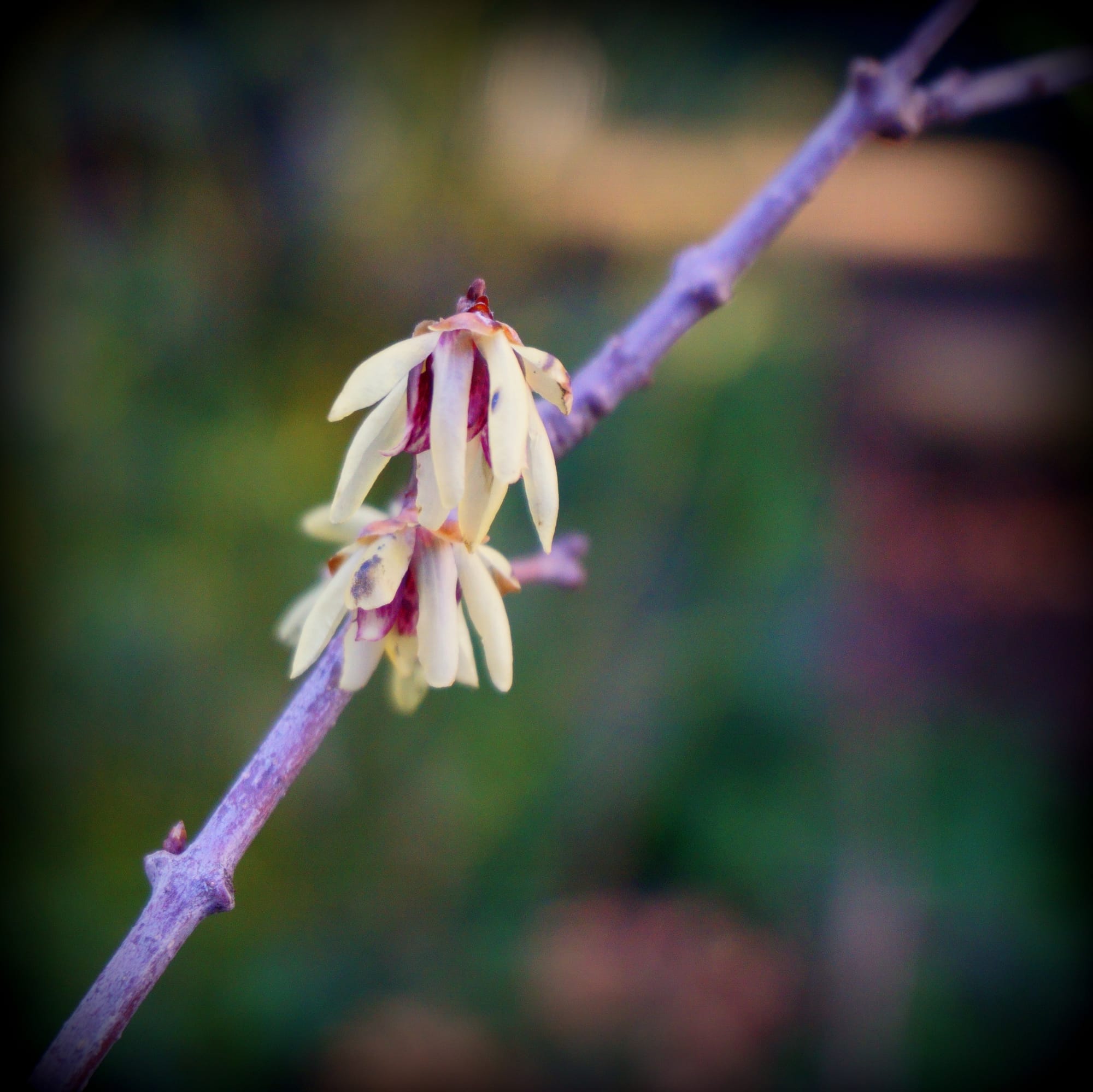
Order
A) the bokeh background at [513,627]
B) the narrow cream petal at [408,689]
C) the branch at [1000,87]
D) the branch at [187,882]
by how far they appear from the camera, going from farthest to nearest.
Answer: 1. the bokeh background at [513,627]
2. the branch at [1000,87]
3. the narrow cream petal at [408,689]
4. the branch at [187,882]

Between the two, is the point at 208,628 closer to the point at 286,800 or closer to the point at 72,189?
the point at 286,800

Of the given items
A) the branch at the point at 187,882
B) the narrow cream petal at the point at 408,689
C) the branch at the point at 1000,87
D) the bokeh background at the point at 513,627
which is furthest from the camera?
the bokeh background at the point at 513,627

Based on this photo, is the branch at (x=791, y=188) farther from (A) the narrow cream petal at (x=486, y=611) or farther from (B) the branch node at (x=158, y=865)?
(B) the branch node at (x=158, y=865)

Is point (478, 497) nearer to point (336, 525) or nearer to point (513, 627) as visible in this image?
point (336, 525)

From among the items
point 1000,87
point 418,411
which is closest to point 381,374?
point 418,411

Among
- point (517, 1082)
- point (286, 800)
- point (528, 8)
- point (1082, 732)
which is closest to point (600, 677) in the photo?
point (286, 800)

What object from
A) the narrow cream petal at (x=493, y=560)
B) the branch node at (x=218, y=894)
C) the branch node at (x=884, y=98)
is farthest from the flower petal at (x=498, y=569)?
the branch node at (x=884, y=98)
